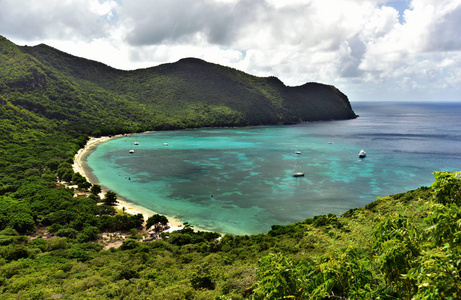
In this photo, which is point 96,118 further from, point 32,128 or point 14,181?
point 14,181

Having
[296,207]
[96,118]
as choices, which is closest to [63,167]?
[296,207]

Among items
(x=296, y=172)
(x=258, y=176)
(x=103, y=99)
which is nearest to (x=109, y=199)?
(x=258, y=176)

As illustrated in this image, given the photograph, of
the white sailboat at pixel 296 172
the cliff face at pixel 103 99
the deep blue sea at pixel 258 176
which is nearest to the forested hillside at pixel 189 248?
the deep blue sea at pixel 258 176

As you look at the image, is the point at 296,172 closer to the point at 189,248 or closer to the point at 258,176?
the point at 258,176

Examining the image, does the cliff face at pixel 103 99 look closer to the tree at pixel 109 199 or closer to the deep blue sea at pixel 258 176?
the deep blue sea at pixel 258 176

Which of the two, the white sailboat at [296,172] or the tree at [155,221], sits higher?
the white sailboat at [296,172]

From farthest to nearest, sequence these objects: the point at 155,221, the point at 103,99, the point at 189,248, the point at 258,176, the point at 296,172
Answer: the point at 103,99, the point at 296,172, the point at 258,176, the point at 155,221, the point at 189,248

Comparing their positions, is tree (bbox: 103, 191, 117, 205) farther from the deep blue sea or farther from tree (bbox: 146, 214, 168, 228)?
tree (bbox: 146, 214, 168, 228)

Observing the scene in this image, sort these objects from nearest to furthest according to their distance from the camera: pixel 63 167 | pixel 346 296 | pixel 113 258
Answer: pixel 346 296 → pixel 113 258 → pixel 63 167
